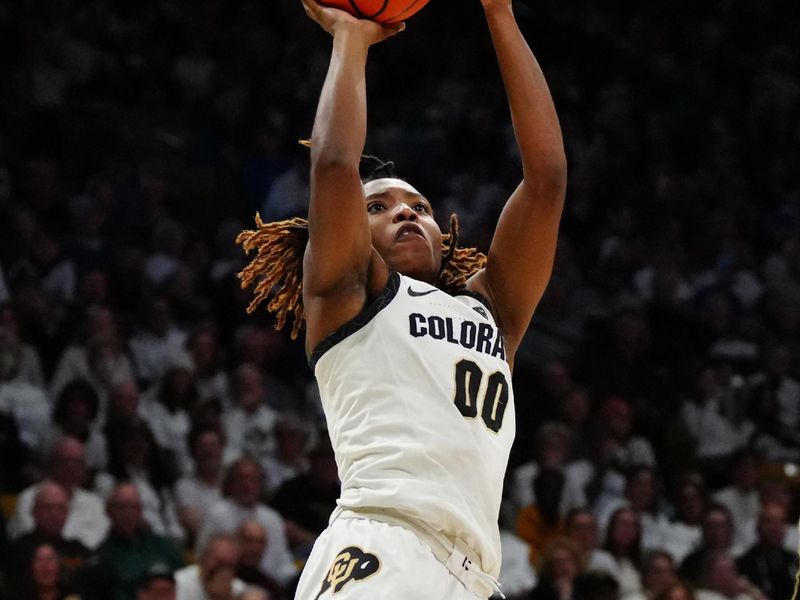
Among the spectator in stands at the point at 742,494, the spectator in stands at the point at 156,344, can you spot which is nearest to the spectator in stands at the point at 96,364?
the spectator in stands at the point at 156,344

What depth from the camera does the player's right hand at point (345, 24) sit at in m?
3.13

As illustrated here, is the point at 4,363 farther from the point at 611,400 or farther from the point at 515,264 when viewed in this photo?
the point at 515,264

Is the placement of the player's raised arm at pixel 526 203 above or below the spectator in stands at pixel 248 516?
above

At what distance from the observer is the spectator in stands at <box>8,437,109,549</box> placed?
242 inches

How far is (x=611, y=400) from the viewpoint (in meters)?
8.12

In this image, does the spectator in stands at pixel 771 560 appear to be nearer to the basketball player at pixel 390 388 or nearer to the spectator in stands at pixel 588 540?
the spectator in stands at pixel 588 540

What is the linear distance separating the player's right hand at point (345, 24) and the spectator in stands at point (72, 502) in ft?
12.0

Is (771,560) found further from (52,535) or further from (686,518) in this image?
(52,535)

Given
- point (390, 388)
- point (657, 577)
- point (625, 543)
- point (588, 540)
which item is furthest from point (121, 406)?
point (390, 388)

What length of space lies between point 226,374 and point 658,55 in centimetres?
574

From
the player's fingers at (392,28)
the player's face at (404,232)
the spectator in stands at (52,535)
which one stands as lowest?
the spectator in stands at (52,535)

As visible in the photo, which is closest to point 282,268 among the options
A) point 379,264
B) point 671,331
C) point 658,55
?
point 379,264

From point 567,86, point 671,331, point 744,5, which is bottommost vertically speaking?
point 671,331

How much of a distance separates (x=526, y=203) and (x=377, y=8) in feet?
2.04
